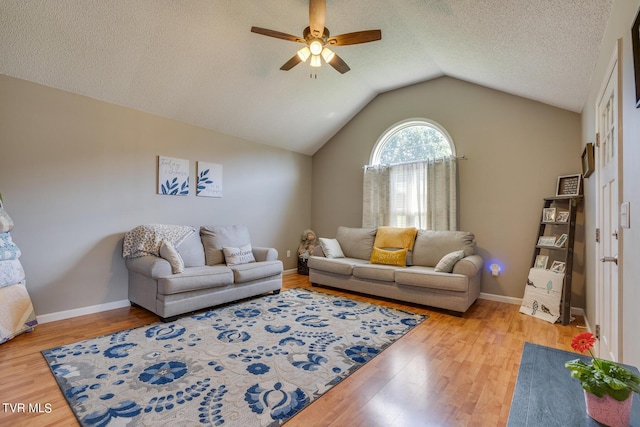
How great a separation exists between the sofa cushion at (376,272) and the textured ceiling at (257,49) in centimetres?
267

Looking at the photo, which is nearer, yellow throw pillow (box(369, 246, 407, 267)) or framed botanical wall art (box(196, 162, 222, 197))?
yellow throw pillow (box(369, 246, 407, 267))

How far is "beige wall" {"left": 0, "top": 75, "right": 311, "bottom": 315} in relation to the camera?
9.78ft

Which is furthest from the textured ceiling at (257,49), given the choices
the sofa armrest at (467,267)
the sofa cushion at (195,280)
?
the sofa cushion at (195,280)

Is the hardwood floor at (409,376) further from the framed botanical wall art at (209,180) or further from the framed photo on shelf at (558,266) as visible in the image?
the framed botanical wall art at (209,180)

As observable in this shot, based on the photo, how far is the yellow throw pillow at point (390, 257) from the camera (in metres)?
4.19

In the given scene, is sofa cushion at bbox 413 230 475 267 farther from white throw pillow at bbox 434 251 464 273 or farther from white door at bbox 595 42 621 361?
white door at bbox 595 42 621 361

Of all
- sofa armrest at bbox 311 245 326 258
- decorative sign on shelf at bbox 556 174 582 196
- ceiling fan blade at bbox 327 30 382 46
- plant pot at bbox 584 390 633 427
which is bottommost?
sofa armrest at bbox 311 245 326 258

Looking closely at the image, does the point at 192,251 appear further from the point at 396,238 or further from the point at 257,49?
the point at 396,238

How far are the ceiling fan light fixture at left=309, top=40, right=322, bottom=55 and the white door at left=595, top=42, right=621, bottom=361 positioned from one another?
212 centimetres

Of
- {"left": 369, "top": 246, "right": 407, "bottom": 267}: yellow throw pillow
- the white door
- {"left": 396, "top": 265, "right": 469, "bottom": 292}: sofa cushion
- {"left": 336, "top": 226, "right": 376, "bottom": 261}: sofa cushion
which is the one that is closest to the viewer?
the white door

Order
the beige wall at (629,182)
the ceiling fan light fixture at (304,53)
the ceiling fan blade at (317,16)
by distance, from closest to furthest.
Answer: the beige wall at (629,182), the ceiling fan blade at (317,16), the ceiling fan light fixture at (304,53)

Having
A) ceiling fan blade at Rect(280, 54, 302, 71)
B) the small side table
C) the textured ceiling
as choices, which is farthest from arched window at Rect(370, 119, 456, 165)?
the small side table

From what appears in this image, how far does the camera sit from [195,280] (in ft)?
10.6

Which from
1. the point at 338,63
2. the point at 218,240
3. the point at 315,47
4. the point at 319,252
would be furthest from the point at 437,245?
the point at 218,240
